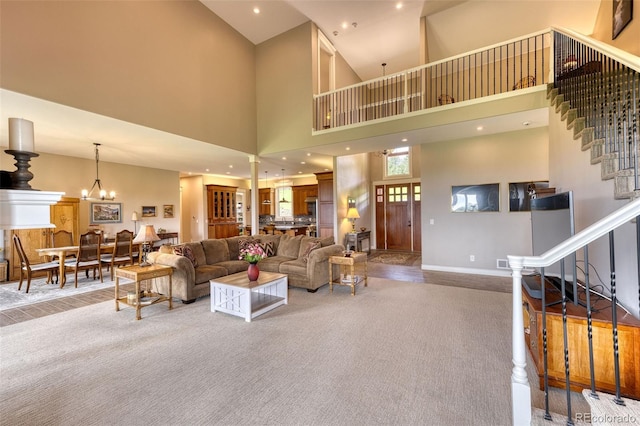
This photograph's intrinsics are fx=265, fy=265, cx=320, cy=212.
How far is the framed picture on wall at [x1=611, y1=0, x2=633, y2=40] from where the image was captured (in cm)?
357

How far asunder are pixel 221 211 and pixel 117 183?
365 cm

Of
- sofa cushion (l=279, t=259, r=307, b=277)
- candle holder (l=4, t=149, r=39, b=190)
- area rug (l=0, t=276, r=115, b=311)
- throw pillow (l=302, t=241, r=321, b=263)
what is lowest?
area rug (l=0, t=276, r=115, b=311)

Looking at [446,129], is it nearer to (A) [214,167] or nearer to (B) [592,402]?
(B) [592,402]

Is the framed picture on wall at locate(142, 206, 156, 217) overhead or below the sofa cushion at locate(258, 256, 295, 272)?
overhead

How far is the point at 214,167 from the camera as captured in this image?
28.5 feet

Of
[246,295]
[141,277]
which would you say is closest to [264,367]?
[246,295]

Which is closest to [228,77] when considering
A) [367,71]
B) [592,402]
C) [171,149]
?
[171,149]

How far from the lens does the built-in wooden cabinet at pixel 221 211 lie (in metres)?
10.3

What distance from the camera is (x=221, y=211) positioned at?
10.7m

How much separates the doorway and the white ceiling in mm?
2853

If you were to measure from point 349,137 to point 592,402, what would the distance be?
16.5 feet

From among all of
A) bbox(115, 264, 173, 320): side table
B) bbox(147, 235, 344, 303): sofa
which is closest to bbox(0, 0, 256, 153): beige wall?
bbox(147, 235, 344, 303): sofa

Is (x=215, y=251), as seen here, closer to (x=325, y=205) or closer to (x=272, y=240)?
(x=272, y=240)

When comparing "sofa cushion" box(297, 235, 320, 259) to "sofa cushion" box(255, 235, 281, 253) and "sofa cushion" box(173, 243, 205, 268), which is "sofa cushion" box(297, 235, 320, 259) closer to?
"sofa cushion" box(255, 235, 281, 253)
